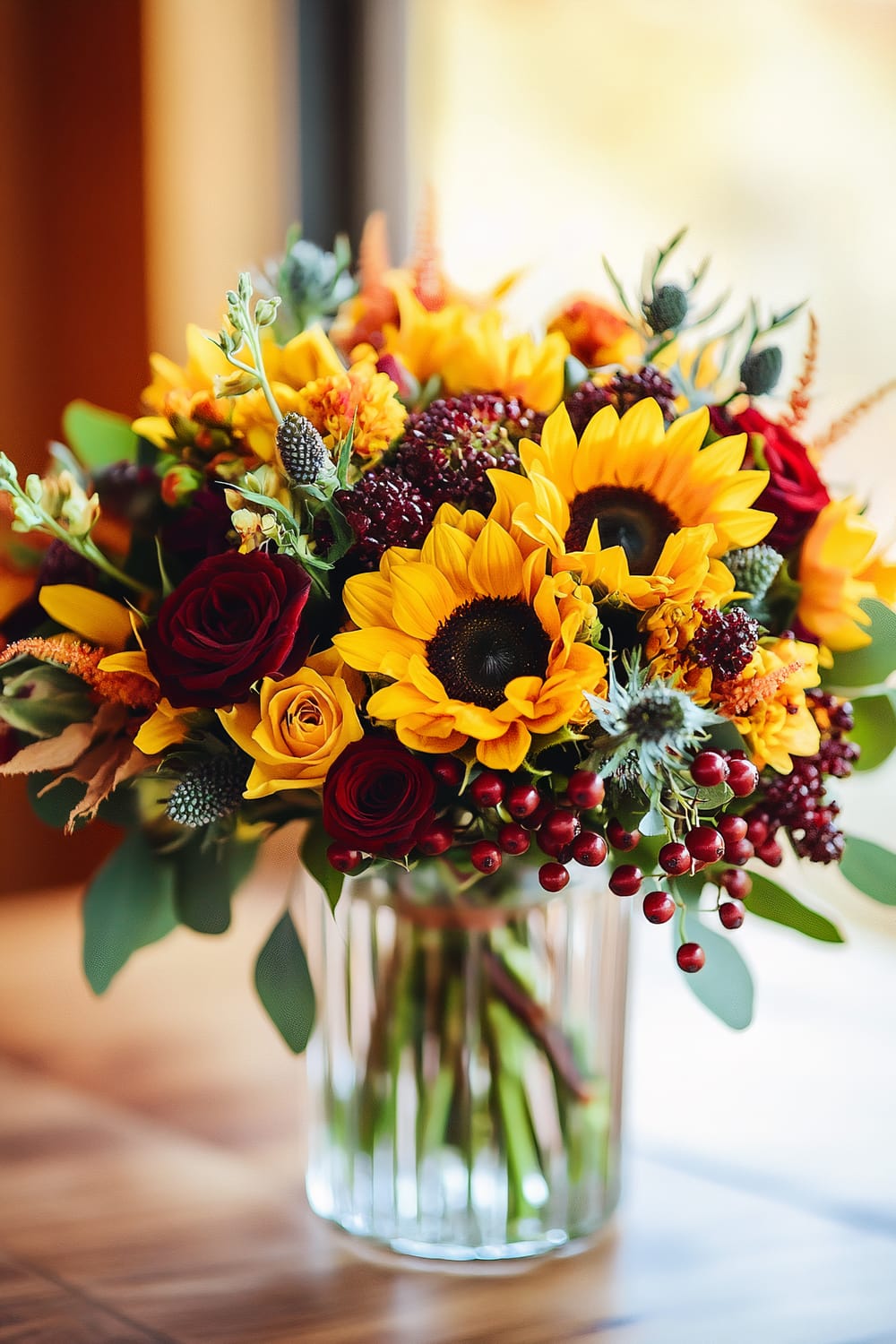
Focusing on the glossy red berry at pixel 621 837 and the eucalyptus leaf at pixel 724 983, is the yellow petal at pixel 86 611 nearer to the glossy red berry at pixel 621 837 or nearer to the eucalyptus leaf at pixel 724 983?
the glossy red berry at pixel 621 837

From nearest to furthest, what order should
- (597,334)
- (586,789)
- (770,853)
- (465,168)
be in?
(586,789) < (770,853) < (597,334) < (465,168)

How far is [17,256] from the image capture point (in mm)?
1853

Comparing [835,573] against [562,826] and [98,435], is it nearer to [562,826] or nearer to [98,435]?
[562,826]

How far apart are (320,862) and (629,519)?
23 cm

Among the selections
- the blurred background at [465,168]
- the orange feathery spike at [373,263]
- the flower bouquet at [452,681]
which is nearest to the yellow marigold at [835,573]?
the flower bouquet at [452,681]

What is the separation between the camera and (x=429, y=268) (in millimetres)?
805

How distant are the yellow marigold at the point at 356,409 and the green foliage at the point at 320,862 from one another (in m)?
0.20

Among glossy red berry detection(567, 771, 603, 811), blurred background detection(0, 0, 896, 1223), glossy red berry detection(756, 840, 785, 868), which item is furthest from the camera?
blurred background detection(0, 0, 896, 1223)

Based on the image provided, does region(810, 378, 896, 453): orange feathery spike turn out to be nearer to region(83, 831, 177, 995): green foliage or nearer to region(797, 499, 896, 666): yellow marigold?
region(797, 499, 896, 666): yellow marigold

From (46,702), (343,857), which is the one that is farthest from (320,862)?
(46,702)

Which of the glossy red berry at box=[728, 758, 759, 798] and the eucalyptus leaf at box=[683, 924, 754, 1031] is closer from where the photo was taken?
the glossy red berry at box=[728, 758, 759, 798]

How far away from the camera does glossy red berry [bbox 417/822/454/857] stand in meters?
0.59

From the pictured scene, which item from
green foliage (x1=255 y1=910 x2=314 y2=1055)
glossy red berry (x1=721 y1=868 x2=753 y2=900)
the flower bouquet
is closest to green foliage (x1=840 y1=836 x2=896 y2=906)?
the flower bouquet

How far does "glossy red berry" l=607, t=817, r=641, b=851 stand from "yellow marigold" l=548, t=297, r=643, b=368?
0.30m
